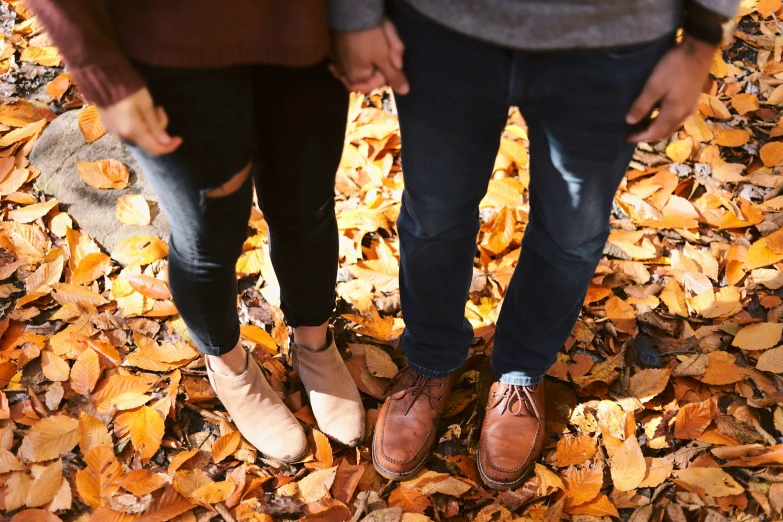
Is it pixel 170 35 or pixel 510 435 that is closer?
pixel 170 35

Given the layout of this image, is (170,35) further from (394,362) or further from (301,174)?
(394,362)

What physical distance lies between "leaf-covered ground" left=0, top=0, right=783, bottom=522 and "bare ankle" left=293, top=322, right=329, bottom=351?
193mm

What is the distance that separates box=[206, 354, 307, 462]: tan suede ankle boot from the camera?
1.61 m

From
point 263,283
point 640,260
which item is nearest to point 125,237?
point 263,283

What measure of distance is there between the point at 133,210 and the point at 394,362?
1.08 m

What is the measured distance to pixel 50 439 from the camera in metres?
1.62

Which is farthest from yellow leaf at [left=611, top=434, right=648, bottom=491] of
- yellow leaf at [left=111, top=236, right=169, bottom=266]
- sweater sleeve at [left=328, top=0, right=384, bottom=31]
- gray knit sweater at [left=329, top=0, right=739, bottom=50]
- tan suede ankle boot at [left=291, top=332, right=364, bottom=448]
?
yellow leaf at [left=111, top=236, right=169, bottom=266]

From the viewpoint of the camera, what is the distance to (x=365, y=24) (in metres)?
0.97

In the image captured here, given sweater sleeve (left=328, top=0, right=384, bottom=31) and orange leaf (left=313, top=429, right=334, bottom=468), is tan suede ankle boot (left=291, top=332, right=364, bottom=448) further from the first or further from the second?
sweater sleeve (left=328, top=0, right=384, bottom=31)

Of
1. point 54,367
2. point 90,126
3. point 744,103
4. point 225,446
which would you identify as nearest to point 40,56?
point 90,126

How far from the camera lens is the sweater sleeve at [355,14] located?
0.95 meters

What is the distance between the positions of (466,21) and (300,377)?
3.73 ft

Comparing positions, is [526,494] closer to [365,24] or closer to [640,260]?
[640,260]

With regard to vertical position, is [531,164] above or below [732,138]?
above
